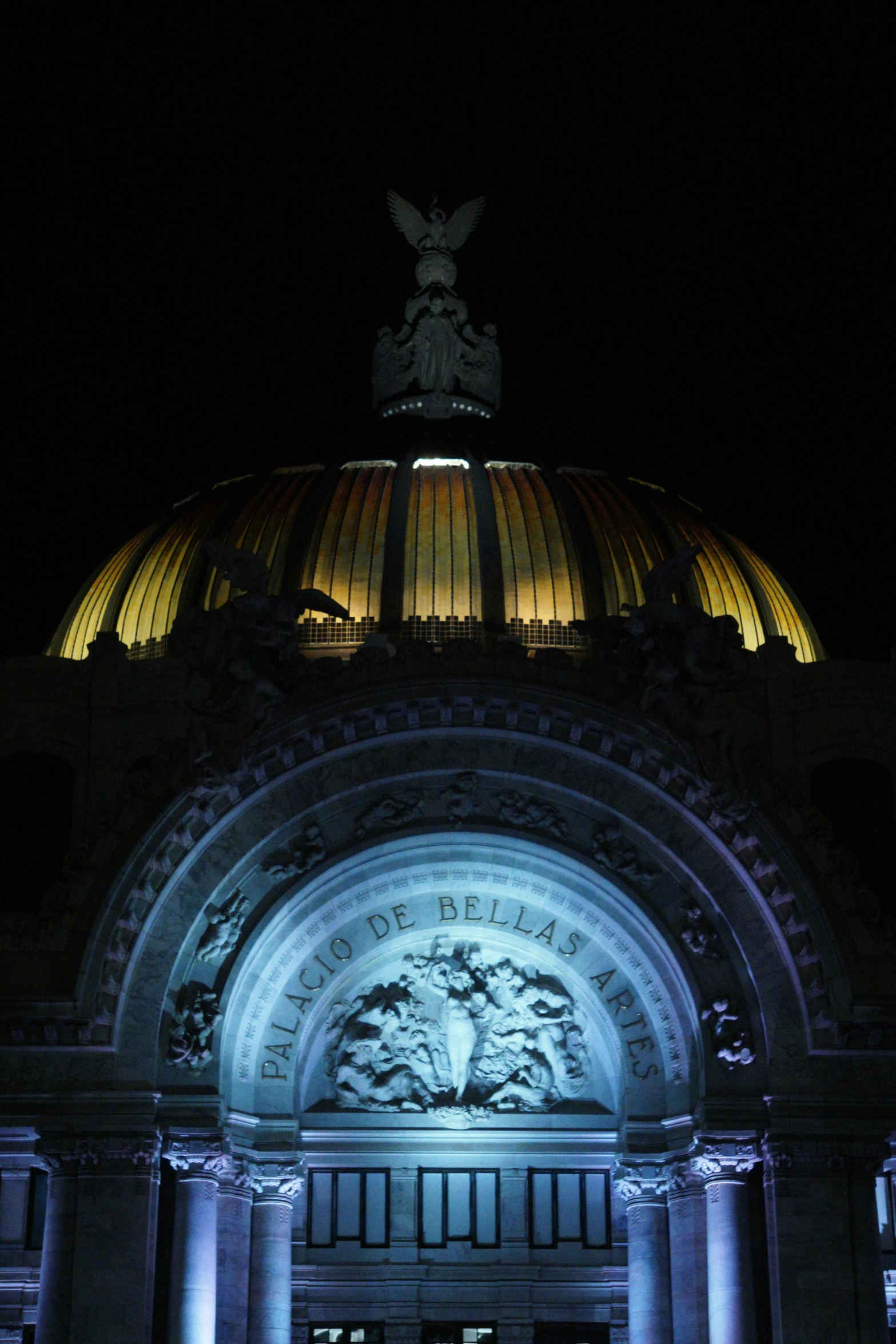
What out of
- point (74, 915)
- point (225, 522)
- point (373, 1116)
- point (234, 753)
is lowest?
point (373, 1116)

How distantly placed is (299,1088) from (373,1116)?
1.46 m

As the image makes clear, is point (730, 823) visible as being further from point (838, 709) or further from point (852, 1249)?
point (852, 1249)

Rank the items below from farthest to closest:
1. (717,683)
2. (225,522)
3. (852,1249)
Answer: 1. (225,522)
2. (717,683)
3. (852,1249)

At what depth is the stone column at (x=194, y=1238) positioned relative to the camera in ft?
135

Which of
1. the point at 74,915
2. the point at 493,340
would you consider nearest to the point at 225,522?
the point at 493,340

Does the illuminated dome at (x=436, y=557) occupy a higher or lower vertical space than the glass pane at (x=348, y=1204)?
higher

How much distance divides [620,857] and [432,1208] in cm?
725

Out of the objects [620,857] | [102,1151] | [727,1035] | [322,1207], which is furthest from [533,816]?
[102,1151]

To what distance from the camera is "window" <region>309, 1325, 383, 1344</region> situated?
44250 mm

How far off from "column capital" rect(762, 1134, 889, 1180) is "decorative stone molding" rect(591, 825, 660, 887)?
5252 mm

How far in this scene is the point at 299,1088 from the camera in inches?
1768

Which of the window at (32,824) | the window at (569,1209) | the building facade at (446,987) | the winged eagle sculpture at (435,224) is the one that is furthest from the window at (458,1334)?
the winged eagle sculpture at (435,224)

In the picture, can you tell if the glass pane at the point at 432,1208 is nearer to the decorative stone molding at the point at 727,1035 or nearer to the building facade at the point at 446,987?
the building facade at the point at 446,987

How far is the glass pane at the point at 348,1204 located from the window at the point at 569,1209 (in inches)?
122
